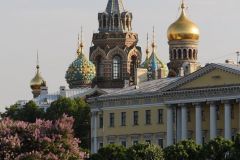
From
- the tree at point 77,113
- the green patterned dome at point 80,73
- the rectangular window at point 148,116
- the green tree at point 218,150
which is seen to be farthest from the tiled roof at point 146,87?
the green patterned dome at point 80,73

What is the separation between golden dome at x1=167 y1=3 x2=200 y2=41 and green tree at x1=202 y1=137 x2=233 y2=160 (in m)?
68.9

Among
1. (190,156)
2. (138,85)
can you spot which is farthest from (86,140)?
(190,156)

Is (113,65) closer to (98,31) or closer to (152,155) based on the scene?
(98,31)

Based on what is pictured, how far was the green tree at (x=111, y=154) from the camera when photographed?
330ft

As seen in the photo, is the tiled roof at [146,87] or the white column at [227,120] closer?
the white column at [227,120]

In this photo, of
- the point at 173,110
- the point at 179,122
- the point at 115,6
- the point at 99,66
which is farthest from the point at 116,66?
the point at 179,122

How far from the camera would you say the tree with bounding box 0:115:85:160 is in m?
89.8

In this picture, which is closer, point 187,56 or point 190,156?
point 190,156

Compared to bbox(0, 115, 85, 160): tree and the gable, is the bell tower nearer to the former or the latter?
the gable

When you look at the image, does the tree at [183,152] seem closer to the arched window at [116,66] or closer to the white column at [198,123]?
the white column at [198,123]

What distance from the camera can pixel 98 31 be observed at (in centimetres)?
18062

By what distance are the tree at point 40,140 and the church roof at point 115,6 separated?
299 feet

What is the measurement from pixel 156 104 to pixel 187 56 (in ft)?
139

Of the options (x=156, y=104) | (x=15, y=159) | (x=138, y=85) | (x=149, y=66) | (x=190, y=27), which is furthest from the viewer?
(x=149, y=66)
